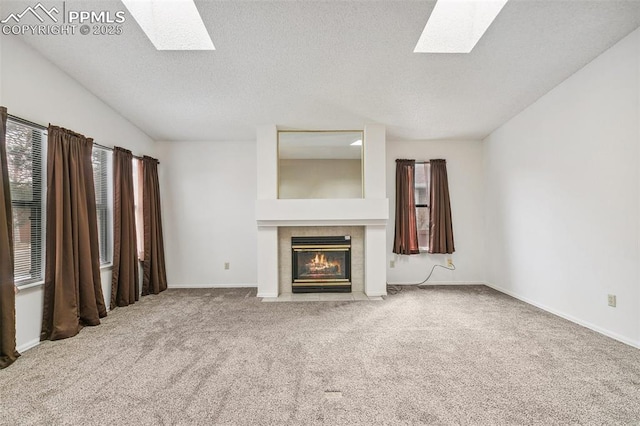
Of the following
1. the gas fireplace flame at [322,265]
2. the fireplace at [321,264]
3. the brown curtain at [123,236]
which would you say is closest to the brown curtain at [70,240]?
the brown curtain at [123,236]

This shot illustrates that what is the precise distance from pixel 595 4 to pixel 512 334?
8.91ft

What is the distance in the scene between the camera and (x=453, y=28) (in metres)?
2.67

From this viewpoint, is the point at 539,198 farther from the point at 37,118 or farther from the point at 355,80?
the point at 37,118

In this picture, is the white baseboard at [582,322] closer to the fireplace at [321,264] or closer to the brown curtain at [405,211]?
the brown curtain at [405,211]

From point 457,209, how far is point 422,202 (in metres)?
0.58

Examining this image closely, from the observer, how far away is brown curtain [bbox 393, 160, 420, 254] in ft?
15.6

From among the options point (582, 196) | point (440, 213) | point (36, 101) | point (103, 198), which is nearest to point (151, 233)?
point (103, 198)

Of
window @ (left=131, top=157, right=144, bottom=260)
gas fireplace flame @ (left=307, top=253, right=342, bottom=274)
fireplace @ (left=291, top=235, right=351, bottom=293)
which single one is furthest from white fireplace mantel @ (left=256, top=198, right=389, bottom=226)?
window @ (left=131, top=157, right=144, bottom=260)

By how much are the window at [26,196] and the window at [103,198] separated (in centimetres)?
87

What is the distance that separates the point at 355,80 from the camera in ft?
10.2

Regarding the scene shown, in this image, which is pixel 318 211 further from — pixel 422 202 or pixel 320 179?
pixel 422 202

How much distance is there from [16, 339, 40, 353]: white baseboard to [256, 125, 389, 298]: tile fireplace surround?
2.26 meters

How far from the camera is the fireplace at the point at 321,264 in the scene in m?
4.30

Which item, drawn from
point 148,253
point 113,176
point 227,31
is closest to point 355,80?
point 227,31
